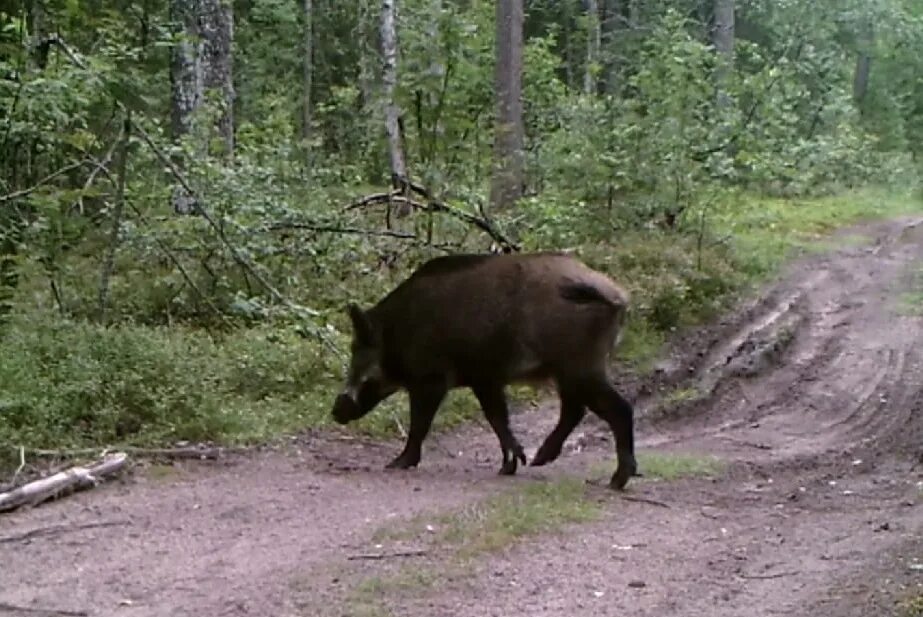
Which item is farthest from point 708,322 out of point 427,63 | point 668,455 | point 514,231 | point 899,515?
point 899,515

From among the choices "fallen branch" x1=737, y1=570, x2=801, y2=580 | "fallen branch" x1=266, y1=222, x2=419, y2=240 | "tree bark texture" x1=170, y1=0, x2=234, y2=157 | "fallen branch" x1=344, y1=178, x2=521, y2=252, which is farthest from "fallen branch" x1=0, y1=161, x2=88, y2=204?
"fallen branch" x1=737, y1=570, x2=801, y2=580

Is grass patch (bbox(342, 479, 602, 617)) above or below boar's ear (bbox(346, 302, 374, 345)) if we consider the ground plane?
below

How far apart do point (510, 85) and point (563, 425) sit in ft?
34.0

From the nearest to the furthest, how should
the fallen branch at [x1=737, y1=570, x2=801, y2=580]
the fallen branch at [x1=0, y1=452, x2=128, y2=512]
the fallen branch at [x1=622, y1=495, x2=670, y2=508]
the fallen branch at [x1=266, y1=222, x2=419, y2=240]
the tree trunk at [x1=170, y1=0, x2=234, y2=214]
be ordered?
the fallen branch at [x1=737, y1=570, x2=801, y2=580]
the fallen branch at [x1=0, y1=452, x2=128, y2=512]
the fallen branch at [x1=622, y1=495, x2=670, y2=508]
the fallen branch at [x1=266, y1=222, x2=419, y2=240]
the tree trunk at [x1=170, y1=0, x2=234, y2=214]

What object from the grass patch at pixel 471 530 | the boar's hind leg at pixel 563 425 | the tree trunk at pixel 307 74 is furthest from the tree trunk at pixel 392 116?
the grass patch at pixel 471 530

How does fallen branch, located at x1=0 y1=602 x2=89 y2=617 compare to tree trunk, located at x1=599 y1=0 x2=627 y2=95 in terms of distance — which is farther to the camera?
tree trunk, located at x1=599 y1=0 x2=627 y2=95

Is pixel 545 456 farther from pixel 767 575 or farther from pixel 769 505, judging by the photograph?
pixel 767 575

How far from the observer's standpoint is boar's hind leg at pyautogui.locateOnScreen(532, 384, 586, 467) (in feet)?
32.7

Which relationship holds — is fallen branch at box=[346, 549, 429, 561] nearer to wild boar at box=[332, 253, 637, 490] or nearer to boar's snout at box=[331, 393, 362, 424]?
wild boar at box=[332, 253, 637, 490]

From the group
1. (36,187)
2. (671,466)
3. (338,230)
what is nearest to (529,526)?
(671,466)

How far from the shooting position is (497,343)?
10.1 m

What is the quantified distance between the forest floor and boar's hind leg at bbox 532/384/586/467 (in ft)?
0.45

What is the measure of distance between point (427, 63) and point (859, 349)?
5.86 m

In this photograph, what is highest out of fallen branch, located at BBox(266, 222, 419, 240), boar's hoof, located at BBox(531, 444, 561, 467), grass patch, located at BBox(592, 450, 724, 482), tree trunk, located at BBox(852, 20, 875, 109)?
tree trunk, located at BBox(852, 20, 875, 109)
